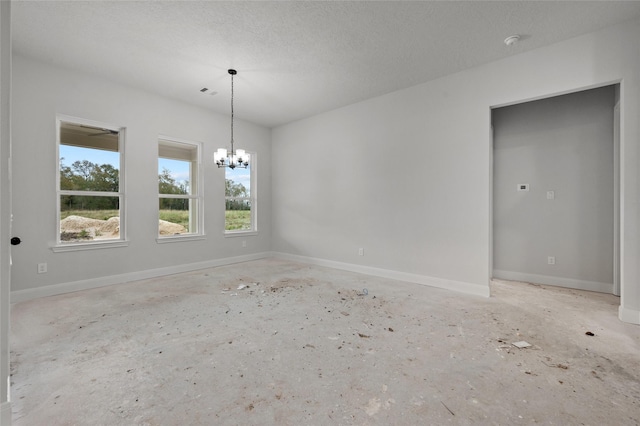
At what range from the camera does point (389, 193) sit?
4.52 m

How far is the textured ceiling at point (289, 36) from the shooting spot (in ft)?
8.53

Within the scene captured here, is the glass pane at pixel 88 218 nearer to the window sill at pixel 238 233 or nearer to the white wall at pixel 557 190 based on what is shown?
the window sill at pixel 238 233

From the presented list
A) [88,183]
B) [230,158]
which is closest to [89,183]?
[88,183]

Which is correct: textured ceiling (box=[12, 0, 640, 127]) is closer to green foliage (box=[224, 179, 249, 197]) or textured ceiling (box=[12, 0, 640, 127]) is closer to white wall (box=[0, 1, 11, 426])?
white wall (box=[0, 1, 11, 426])

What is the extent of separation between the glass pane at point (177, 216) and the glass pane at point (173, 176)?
7.1 inches

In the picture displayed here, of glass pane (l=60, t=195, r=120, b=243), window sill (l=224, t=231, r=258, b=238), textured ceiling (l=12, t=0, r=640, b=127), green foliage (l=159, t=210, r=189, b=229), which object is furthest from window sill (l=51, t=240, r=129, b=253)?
textured ceiling (l=12, t=0, r=640, b=127)

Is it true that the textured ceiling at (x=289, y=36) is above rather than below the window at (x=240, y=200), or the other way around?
above

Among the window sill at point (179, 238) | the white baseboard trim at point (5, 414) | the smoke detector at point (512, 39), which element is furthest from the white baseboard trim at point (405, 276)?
the white baseboard trim at point (5, 414)

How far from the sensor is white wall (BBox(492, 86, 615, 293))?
12.2 feet

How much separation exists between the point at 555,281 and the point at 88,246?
6759 mm

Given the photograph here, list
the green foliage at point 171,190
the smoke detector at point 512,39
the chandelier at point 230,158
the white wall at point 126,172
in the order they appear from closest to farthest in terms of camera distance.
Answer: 1. the smoke detector at point 512,39
2. the white wall at point 126,172
3. the chandelier at point 230,158
4. the green foliage at point 171,190

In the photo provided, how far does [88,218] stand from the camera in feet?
13.3

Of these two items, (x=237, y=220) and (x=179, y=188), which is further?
(x=237, y=220)

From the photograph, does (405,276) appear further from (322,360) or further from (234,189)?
(234,189)
